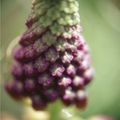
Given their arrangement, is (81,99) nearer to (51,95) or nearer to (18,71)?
(51,95)

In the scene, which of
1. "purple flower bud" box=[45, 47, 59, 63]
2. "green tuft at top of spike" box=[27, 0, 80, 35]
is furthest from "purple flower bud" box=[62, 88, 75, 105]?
"green tuft at top of spike" box=[27, 0, 80, 35]

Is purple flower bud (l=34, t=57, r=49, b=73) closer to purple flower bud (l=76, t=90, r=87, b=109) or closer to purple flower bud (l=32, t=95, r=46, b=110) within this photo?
purple flower bud (l=32, t=95, r=46, b=110)

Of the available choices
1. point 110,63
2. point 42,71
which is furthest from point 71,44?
point 110,63

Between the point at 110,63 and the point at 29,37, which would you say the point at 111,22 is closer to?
the point at 110,63

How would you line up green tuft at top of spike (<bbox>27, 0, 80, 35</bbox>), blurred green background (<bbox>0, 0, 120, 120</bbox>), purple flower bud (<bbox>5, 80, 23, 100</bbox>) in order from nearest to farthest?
1. green tuft at top of spike (<bbox>27, 0, 80, 35</bbox>)
2. purple flower bud (<bbox>5, 80, 23, 100</bbox>)
3. blurred green background (<bbox>0, 0, 120, 120</bbox>)

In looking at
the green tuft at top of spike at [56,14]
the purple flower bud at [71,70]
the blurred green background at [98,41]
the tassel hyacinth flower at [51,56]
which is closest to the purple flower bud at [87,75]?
the tassel hyacinth flower at [51,56]

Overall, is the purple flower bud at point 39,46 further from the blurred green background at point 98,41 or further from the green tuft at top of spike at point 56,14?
the blurred green background at point 98,41

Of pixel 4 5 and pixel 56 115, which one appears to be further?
pixel 4 5
